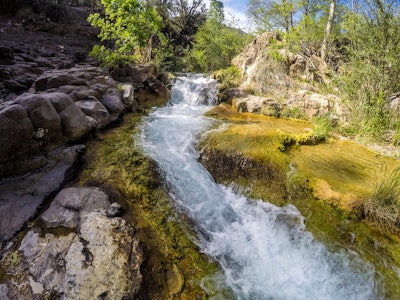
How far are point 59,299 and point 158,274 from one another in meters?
1.06

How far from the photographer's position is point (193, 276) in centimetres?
319

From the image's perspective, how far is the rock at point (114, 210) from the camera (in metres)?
3.44

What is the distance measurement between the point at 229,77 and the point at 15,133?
10000 mm

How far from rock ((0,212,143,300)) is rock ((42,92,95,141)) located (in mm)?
2421

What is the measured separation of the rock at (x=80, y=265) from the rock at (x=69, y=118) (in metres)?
2.42

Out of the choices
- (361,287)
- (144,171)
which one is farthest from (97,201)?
(361,287)

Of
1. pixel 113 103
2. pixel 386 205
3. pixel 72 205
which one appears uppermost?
pixel 386 205

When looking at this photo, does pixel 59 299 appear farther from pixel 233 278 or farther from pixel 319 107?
pixel 319 107

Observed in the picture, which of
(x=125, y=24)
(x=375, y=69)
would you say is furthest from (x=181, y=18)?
(x=375, y=69)

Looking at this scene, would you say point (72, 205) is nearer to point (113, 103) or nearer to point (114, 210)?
point (114, 210)

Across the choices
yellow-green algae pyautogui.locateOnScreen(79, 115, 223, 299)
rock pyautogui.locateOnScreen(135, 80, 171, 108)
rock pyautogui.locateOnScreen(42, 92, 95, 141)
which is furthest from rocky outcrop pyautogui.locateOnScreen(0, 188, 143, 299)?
rock pyautogui.locateOnScreen(135, 80, 171, 108)

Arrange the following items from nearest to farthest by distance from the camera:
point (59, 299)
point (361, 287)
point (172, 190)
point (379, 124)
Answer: point (59, 299)
point (361, 287)
point (172, 190)
point (379, 124)

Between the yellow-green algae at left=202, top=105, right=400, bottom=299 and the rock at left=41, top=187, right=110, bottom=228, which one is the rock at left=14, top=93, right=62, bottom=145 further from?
the yellow-green algae at left=202, top=105, right=400, bottom=299

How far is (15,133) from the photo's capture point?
154 inches
